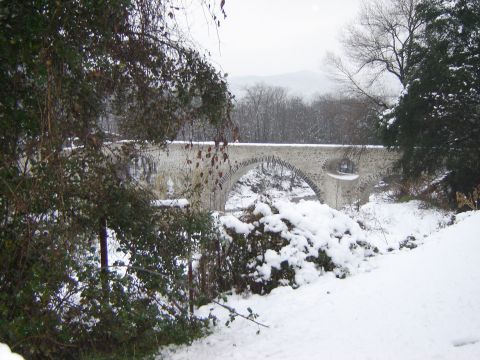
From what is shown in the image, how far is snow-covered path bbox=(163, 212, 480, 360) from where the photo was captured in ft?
9.64

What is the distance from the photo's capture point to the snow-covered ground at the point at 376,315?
9.68ft

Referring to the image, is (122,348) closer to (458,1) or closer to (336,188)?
(458,1)

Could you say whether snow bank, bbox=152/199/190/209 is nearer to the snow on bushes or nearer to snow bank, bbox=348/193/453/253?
the snow on bushes

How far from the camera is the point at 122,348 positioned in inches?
127

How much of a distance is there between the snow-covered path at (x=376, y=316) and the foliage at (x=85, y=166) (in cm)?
62

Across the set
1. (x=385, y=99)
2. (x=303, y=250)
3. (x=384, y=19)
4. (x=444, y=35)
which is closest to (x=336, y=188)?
(x=385, y=99)

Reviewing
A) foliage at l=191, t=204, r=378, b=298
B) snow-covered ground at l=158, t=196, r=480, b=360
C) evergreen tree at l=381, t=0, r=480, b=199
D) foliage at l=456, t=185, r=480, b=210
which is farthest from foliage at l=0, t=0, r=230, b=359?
evergreen tree at l=381, t=0, r=480, b=199

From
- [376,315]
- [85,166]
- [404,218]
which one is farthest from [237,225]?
[404,218]

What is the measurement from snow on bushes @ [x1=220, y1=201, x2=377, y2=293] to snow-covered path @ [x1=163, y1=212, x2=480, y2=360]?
8.5 inches

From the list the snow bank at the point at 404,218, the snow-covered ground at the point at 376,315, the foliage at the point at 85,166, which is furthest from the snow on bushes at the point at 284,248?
the snow bank at the point at 404,218

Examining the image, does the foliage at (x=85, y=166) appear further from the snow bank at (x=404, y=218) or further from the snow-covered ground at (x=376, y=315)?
the snow bank at (x=404, y=218)

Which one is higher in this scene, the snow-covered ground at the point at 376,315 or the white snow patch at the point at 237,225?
the white snow patch at the point at 237,225

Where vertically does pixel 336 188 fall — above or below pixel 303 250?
below

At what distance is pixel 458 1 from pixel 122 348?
12490mm
